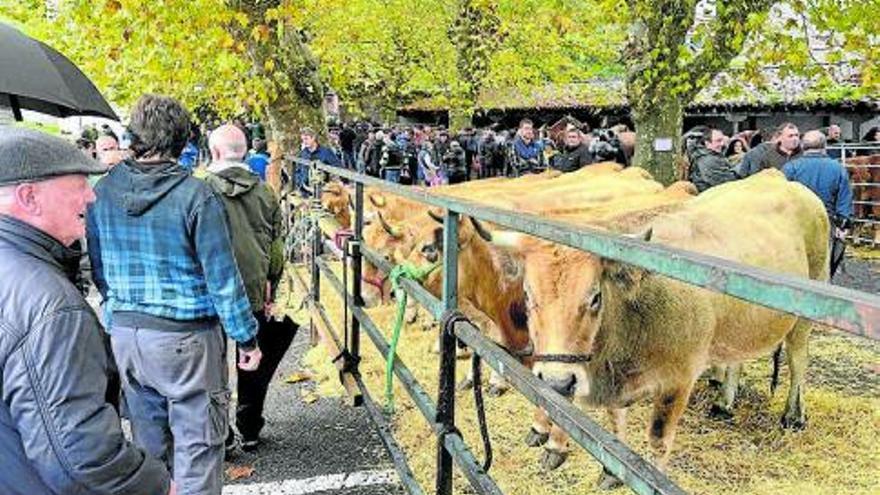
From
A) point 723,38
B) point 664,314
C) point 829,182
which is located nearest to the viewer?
point 664,314

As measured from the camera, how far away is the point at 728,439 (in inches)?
223

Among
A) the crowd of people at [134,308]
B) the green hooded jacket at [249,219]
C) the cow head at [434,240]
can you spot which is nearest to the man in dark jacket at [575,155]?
the cow head at [434,240]

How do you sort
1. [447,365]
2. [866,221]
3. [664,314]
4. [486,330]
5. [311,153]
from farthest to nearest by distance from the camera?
[866,221] → [311,153] → [486,330] → [664,314] → [447,365]

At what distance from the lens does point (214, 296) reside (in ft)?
11.7

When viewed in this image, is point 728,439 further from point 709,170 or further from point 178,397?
point 709,170

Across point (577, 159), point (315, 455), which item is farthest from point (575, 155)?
point (315, 455)

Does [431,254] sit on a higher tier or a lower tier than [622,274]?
lower

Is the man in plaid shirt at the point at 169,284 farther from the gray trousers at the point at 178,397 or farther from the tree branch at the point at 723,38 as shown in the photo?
the tree branch at the point at 723,38

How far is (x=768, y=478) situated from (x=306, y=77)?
9240 millimetres

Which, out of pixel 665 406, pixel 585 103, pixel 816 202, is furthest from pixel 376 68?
pixel 665 406

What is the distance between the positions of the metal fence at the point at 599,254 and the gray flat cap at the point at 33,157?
4.18ft

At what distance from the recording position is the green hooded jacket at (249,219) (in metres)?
4.74

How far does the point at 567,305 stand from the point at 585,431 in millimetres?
1525

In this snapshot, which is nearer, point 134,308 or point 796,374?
point 134,308
